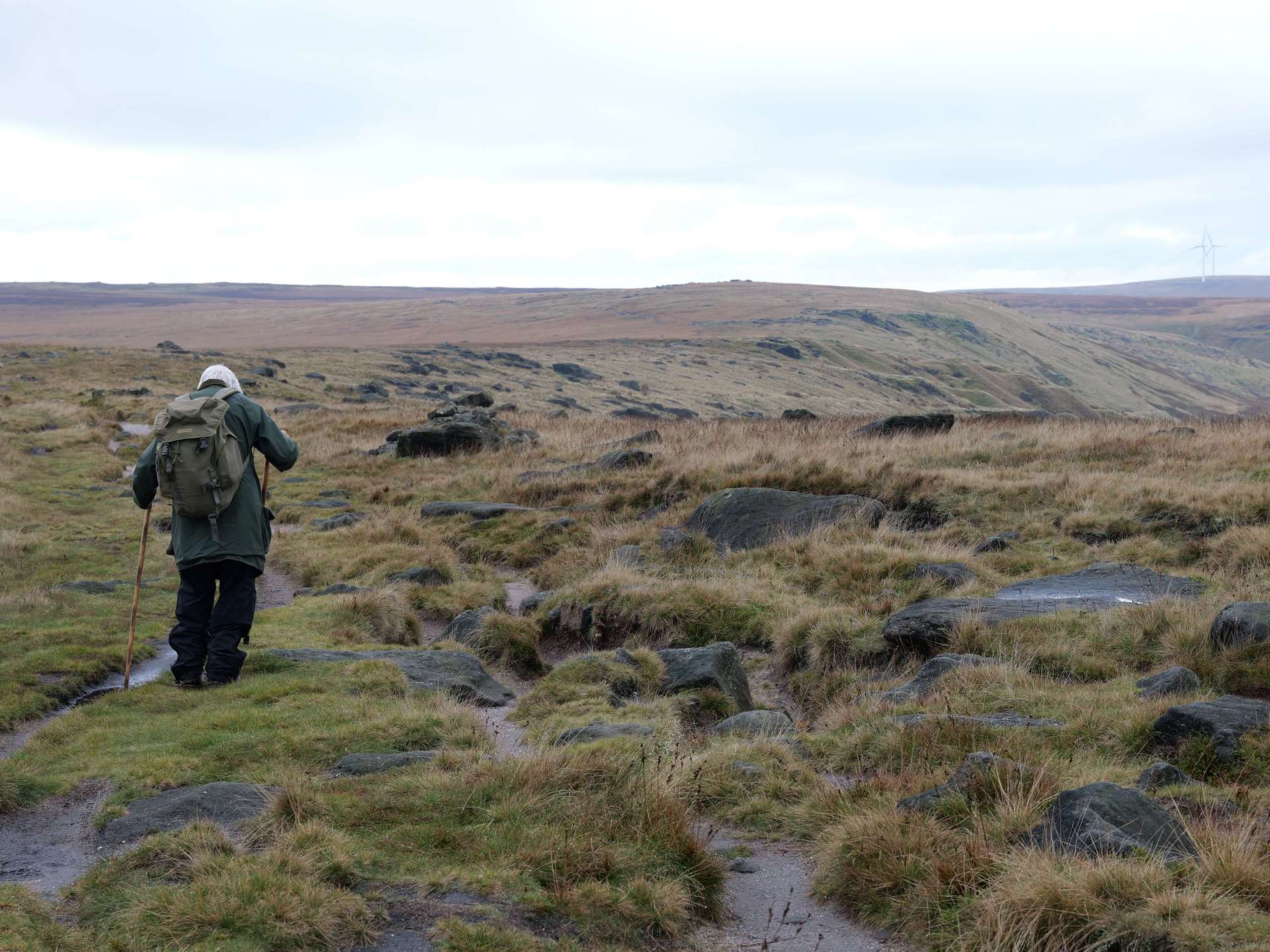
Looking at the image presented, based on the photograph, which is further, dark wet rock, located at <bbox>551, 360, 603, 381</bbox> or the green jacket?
dark wet rock, located at <bbox>551, 360, 603, 381</bbox>

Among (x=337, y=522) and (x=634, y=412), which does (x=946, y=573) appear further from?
(x=634, y=412)

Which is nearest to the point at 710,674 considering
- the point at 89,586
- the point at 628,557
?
the point at 628,557

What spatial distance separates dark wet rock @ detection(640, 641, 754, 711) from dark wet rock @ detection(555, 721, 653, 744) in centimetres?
132

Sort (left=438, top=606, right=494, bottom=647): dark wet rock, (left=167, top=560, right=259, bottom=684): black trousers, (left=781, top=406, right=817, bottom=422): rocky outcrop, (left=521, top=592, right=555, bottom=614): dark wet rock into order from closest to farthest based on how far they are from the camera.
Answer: (left=167, top=560, right=259, bottom=684): black trousers
(left=438, top=606, right=494, bottom=647): dark wet rock
(left=521, top=592, right=555, bottom=614): dark wet rock
(left=781, top=406, right=817, bottom=422): rocky outcrop

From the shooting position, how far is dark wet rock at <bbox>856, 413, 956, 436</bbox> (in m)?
23.0

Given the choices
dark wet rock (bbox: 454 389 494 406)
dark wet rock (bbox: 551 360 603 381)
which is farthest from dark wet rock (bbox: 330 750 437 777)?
dark wet rock (bbox: 551 360 603 381)

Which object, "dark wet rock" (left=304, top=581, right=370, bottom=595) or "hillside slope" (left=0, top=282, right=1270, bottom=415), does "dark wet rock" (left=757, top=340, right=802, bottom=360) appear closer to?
"hillside slope" (left=0, top=282, right=1270, bottom=415)

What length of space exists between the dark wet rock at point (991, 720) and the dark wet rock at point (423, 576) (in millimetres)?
7807

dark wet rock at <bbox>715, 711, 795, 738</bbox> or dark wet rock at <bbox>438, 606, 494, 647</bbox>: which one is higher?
dark wet rock at <bbox>715, 711, 795, 738</bbox>

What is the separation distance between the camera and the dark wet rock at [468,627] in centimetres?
1125

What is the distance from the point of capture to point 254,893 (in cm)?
477

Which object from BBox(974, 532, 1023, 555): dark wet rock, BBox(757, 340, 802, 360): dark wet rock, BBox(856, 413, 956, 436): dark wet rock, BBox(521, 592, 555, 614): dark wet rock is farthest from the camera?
BBox(757, 340, 802, 360): dark wet rock

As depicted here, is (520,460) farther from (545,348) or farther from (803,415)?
(545,348)

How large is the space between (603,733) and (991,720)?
9.15 feet
